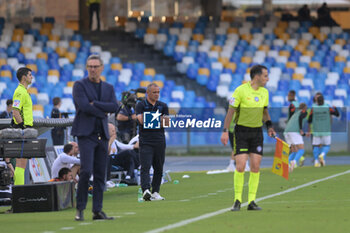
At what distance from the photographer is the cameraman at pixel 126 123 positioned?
21.8 meters

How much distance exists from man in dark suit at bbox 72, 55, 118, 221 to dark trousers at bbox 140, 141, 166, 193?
14.0 feet

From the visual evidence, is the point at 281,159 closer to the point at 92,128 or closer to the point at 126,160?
the point at 92,128

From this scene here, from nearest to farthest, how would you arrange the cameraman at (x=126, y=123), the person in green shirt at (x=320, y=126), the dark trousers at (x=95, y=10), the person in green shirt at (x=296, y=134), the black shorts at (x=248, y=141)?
the black shorts at (x=248, y=141) < the cameraman at (x=126, y=123) < the person in green shirt at (x=296, y=134) < the person in green shirt at (x=320, y=126) < the dark trousers at (x=95, y=10)

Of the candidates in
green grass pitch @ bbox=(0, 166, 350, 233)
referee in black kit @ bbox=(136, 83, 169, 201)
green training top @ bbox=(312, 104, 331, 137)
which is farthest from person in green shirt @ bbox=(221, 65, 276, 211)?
green training top @ bbox=(312, 104, 331, 137)

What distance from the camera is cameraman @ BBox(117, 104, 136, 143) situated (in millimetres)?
21778

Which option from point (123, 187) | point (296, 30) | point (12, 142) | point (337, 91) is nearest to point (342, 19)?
point (296, 30)

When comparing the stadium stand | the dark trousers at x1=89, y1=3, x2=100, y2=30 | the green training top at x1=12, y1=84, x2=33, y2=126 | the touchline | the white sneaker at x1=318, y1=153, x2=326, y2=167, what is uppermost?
the dark trousers at x1=89, y1=3, x2=100, y2=30

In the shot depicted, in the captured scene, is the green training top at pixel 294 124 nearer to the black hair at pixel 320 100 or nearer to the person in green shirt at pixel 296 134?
the person in green shirt at pixel 296 134

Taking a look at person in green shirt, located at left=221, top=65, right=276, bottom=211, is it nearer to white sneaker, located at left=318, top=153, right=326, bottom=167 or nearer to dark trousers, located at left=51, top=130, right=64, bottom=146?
dark trousers, located at left=51, top=130, right=64, bottom=146

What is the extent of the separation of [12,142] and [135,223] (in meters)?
Result: 4.23

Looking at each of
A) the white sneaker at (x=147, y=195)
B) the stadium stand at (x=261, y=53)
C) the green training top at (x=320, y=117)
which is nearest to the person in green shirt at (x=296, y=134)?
the green training top at (x=320, y=117)

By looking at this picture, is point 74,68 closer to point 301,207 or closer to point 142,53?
point 142,53

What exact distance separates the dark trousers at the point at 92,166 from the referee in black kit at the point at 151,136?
4.24 metres

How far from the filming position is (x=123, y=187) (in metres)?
20.9
